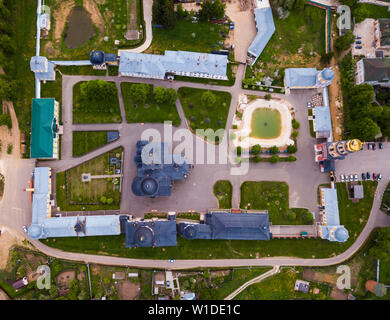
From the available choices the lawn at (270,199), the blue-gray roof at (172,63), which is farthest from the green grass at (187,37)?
the lawn at (270,199)

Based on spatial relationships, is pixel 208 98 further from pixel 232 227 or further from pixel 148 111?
pixel 232 227

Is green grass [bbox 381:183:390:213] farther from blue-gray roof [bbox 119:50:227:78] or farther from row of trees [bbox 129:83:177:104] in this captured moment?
row of trees [bbox 129:83:177:104]

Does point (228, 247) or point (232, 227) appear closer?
point (232, 227)

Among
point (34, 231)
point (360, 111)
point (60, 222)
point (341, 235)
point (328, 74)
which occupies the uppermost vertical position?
point (328, 74)

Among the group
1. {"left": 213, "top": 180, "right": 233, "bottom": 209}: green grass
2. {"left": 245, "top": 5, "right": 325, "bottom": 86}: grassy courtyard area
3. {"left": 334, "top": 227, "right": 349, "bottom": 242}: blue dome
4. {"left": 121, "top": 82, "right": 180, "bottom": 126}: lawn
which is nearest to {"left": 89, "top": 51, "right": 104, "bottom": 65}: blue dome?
{"left": 121, "top": 82, "right": 180, "bottom": 126}: lawn

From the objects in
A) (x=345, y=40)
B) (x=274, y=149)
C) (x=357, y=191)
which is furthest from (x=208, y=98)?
(x=357, y=191)

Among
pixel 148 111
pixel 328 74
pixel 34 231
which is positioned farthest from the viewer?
pixel 148 111

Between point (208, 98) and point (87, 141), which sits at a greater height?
point (208, 98)

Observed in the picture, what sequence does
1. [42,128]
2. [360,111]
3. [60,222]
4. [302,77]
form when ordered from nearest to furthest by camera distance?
[60,222], [42,128], [360,111], [302,77]
